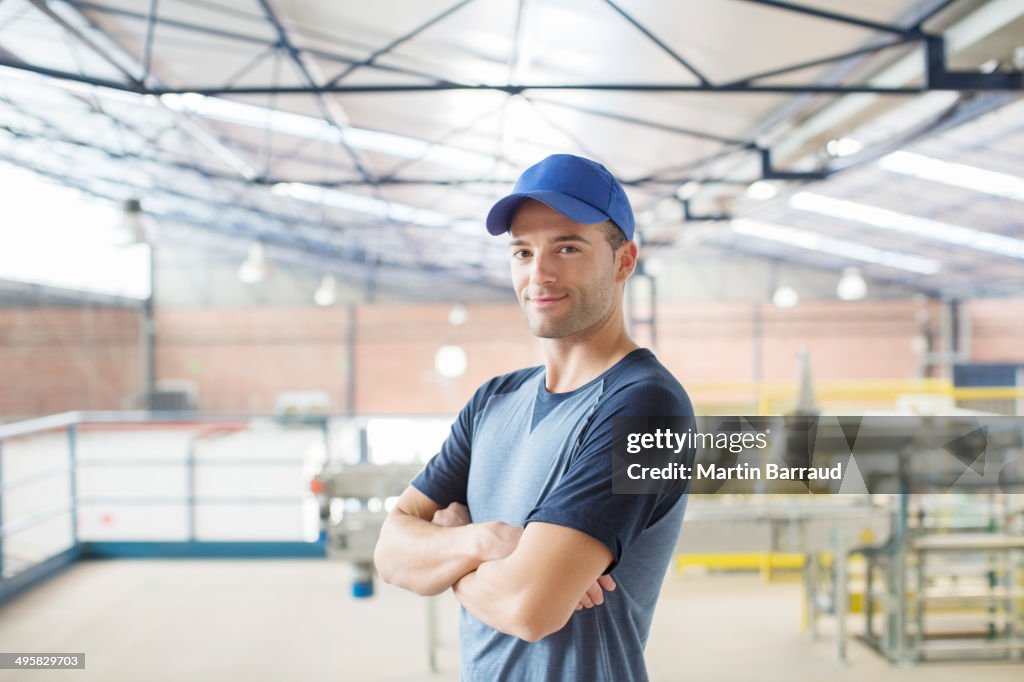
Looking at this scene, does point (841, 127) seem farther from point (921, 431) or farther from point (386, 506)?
point (386, 506)

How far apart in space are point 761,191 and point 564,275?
6753 mm

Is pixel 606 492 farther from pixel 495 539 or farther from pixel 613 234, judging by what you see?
pixel 613 234

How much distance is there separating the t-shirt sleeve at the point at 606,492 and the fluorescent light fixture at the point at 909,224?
10.5 meters

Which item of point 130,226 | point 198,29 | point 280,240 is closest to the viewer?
point 198,29

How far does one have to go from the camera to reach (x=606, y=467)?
1.10 metres

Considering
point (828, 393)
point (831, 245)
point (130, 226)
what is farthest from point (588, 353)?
point (831, 245)

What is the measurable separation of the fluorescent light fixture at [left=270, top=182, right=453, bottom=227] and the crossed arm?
9.75m

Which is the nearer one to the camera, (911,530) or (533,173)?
(533,173)

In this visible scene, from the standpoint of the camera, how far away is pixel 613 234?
1251mm

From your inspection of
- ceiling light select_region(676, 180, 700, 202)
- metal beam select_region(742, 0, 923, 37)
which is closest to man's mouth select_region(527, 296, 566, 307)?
metal beam select_region(742, 0, 923, 37)

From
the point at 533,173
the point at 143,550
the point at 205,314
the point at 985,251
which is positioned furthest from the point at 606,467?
the point at 205,314

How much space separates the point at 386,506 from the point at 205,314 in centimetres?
1576

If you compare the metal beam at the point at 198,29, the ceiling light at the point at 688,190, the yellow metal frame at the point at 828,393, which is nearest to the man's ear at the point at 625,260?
the metal beam at the point at 198,29

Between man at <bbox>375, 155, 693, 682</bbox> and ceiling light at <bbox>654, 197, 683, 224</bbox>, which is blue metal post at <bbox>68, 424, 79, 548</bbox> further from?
ceiling light at <bbox>654, 197, 683, 224</bbox>
